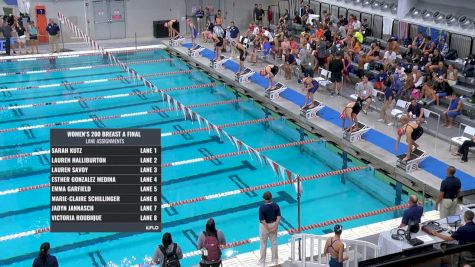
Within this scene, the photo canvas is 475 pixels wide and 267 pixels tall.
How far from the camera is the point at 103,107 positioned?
17469 millimetres

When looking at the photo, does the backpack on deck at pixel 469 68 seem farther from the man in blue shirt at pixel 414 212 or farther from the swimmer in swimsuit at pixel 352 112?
the man in blue shirt at pixel 414 212

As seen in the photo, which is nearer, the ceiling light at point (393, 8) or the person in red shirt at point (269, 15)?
the ceiling light at point (393, 8)

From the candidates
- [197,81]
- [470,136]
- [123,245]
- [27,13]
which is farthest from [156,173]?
[27,13]

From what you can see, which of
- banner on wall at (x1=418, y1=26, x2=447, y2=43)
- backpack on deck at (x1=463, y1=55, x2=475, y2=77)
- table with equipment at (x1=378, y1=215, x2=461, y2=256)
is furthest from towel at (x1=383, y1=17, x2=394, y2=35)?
table with equipment at (x1=378, y1=215, x2=461, y2=256)

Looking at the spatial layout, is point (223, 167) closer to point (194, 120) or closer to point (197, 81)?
point (194, 120)

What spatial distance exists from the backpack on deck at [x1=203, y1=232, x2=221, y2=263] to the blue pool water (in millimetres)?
1815

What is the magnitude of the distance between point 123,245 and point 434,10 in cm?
1370

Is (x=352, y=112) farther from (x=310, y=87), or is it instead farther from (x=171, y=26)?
(x=171, y=26)

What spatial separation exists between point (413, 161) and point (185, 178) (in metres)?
4.60

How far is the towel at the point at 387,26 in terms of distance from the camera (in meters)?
20.4

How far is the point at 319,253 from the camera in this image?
848 centimetres

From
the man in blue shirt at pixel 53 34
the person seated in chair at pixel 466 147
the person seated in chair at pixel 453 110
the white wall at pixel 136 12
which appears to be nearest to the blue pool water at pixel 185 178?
the person seated in chair at pixel 466 147

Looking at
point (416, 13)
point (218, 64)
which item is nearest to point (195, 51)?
point (218, 64)

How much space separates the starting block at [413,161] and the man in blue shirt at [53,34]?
48.2ft
